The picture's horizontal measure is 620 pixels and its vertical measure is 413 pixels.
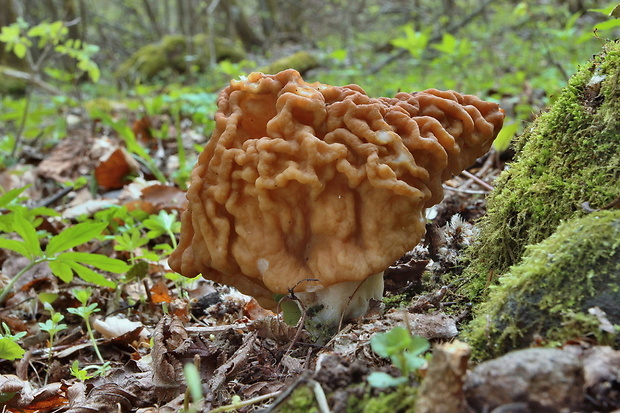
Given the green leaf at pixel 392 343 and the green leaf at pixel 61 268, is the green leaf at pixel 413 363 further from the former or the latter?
the green leaf at pixel 61 268

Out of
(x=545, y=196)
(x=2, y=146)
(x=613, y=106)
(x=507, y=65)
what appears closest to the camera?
(x=613, y=106)

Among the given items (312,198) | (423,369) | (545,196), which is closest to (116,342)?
(312,198)

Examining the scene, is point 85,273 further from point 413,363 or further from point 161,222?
point 413,363

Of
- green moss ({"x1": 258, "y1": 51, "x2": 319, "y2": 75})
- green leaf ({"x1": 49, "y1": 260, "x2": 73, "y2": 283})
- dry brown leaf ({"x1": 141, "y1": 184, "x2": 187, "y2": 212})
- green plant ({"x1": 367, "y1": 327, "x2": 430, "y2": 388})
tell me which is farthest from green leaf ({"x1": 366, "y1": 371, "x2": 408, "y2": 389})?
green moss ({"x1": 258, "y1": 51, "x2": 319, "y2": 75})

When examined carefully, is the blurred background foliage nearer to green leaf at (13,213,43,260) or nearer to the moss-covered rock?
the moss-covered rock

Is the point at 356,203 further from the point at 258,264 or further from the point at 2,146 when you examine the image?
the point at 2,146

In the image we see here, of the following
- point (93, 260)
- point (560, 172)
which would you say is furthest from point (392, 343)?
point (93, 260)
